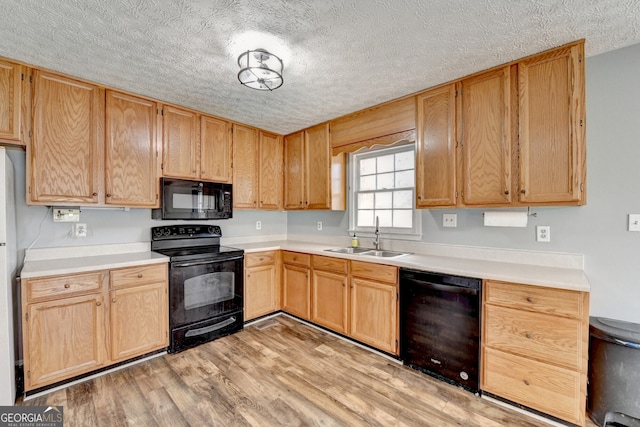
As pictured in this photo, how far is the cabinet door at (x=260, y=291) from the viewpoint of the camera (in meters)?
3.20

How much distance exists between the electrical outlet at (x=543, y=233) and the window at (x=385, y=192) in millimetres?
959

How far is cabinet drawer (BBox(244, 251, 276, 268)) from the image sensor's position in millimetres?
3205

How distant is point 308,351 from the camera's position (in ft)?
8.69

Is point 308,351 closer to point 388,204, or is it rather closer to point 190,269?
point 190,269

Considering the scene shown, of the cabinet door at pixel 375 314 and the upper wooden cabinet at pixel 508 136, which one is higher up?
the upper wooden cabinet at pixel 508 136

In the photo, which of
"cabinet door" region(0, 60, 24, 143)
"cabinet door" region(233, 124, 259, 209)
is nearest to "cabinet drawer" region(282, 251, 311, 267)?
"cabinet door" region(233, 124, 259, 209)

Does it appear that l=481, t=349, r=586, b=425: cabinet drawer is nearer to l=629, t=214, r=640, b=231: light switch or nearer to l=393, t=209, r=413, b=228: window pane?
l=629, t=214, r=640, b=231: light switch

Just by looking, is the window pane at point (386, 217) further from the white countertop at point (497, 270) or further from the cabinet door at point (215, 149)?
the cabinet door at point (215, 149)

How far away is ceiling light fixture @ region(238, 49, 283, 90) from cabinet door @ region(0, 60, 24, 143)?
161cm

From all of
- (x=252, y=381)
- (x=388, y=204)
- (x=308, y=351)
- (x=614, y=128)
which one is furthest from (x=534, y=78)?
(x=252, y=381)

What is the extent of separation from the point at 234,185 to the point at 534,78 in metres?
2.96

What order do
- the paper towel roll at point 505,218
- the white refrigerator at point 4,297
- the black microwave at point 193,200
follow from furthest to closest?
the black microwave at point 193,200 < the paper towel roll at point 505,218 < the white refrigerator at point 4,297

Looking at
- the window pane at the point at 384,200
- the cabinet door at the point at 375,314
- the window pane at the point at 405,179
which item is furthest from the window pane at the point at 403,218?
the cabinet door at the point at 375,314

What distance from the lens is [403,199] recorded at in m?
3.08
